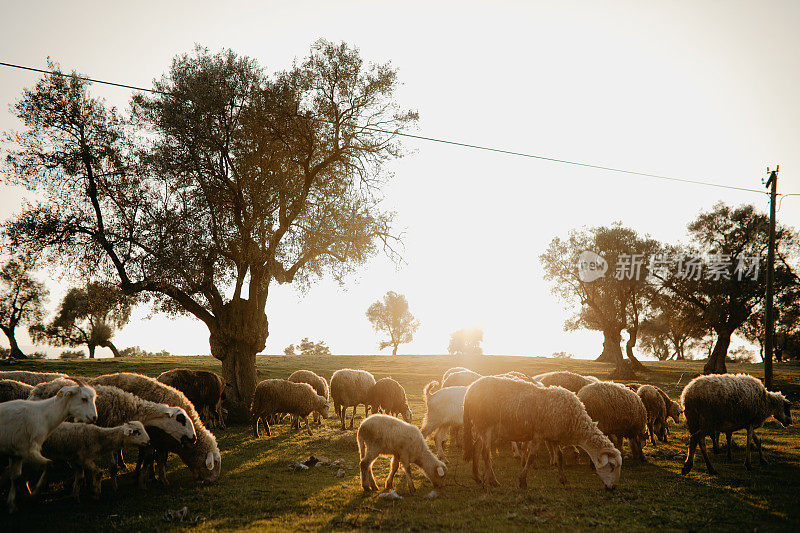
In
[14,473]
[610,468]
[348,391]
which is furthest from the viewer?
[348,391]

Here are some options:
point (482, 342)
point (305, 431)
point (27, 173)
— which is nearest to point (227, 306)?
point (305, 431)

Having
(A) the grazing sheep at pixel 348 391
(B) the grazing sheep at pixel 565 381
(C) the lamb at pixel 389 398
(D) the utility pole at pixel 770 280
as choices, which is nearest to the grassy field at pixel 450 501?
(B) the grazing sheep at pixel 565 381

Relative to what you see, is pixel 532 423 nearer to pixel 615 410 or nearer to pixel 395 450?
pixel 395 450

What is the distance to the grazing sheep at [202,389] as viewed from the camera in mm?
17883

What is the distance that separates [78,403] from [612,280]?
45.6 metres

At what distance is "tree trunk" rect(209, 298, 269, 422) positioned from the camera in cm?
2062

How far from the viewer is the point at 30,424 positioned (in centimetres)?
864

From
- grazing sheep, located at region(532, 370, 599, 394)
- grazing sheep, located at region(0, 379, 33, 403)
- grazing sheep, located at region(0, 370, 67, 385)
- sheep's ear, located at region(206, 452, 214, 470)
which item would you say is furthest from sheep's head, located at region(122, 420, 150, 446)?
grazing sheep, located at region(532, 370, 599, 394)

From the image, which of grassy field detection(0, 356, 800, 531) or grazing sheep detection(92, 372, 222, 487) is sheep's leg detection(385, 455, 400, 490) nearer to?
grassy field detection(0, 356, 800, 531)

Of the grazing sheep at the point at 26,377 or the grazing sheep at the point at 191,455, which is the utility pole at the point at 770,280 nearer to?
the grazing sheep at the point at 191,455

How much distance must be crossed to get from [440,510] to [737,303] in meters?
43.4

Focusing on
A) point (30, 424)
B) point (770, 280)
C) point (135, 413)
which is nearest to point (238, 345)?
point (135, 413)

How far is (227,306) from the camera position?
68.8 ft

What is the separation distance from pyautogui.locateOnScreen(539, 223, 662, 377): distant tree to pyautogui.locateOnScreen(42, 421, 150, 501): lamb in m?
43.2
